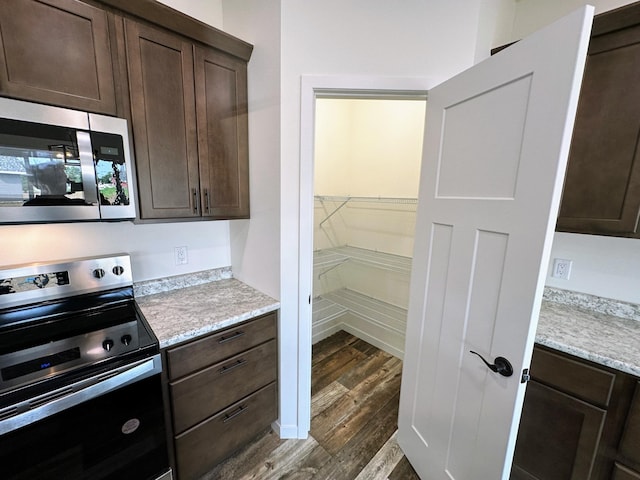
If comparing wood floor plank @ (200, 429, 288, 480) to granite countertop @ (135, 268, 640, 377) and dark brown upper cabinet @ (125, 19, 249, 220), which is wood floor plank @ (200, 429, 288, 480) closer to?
granite countertop @ (135, 268, 640, 377)

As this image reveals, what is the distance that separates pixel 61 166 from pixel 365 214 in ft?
7.40

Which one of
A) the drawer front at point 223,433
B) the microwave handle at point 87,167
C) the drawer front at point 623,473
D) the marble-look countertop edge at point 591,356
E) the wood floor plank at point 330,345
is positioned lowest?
the wood floor plank at point 330,345

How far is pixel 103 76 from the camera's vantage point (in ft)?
3.75

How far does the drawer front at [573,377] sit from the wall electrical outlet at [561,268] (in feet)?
2.22

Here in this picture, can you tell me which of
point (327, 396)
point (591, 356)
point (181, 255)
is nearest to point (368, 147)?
point (181, 255)

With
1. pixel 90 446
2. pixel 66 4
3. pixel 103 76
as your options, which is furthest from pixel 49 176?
pixel 90 446

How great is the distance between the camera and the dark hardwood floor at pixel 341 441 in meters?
1.52

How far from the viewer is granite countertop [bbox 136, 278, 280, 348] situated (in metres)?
1.24

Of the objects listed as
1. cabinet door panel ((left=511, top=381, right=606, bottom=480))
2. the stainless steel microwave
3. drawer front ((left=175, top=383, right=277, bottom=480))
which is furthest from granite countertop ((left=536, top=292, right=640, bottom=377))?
the stainless steel microwave

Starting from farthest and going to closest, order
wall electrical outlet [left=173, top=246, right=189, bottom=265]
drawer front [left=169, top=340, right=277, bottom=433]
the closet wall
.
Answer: the closet wall, wall electrical outlet [left=173, top=246, right=189, bottom=265], drawer front [left=169, top=340, right=277, bottom=433]

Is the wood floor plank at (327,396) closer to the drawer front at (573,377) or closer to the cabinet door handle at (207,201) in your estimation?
the drawer front at (573,377)

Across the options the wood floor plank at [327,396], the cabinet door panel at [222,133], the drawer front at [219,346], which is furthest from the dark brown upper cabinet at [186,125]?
the wood floor plank at [327,396]

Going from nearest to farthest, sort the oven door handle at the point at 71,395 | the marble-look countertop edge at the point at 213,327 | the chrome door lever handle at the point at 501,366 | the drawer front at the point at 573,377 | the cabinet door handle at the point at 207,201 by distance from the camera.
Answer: the oven door handle at the point at 71,395 < the chrome door lever handle at the point at 501,366 < the drawer front at the point at 573,377 < the marble-look countertop edge at the point at 213,327 < the cabinet door handle at the point at 207,201

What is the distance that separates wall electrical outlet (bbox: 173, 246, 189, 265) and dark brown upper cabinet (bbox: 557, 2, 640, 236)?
224cm
